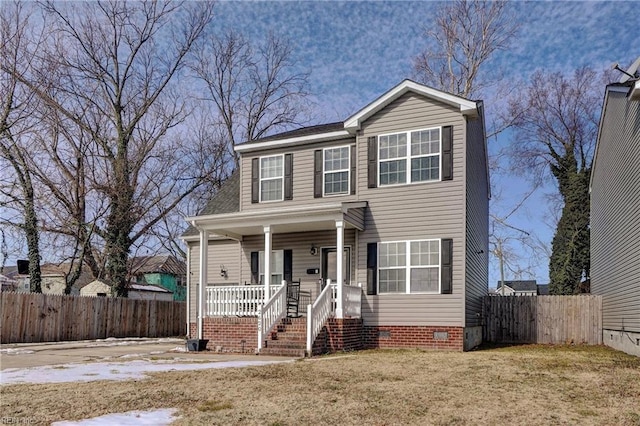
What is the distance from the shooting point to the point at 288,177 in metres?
15.7

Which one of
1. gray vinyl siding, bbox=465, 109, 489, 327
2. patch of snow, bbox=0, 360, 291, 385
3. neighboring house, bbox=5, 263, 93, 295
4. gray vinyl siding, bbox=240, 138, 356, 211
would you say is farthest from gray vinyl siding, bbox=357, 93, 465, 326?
neighboring house, bbox=5, 263, 93, 295

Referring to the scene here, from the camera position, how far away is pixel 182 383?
7242mm

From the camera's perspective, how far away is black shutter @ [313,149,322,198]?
1513 cm

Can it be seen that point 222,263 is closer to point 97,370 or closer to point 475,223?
point 475,223

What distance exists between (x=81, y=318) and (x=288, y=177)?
9604 millimetres

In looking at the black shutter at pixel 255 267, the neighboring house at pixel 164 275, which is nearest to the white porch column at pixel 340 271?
the black shutter at pixel 255 267

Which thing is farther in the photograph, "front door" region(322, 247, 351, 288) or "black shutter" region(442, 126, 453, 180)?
"front door" region(322, 247, 351, 288)

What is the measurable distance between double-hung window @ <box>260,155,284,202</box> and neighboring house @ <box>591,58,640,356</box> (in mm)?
8794

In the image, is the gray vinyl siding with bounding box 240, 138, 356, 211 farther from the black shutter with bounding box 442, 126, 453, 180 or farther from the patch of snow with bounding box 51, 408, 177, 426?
the patch of snow with bounding box 51, 408, 177, 426

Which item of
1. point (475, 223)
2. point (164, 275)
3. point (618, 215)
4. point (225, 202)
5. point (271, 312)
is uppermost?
point (225, 202)

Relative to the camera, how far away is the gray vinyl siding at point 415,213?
43.0 ft

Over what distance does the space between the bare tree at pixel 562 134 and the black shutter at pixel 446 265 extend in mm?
15392

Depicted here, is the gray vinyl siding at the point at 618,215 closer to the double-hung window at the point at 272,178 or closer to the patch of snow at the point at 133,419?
the double-hung window at the point at 272,178

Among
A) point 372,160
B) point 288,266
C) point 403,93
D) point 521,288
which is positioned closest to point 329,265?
point 288,266
